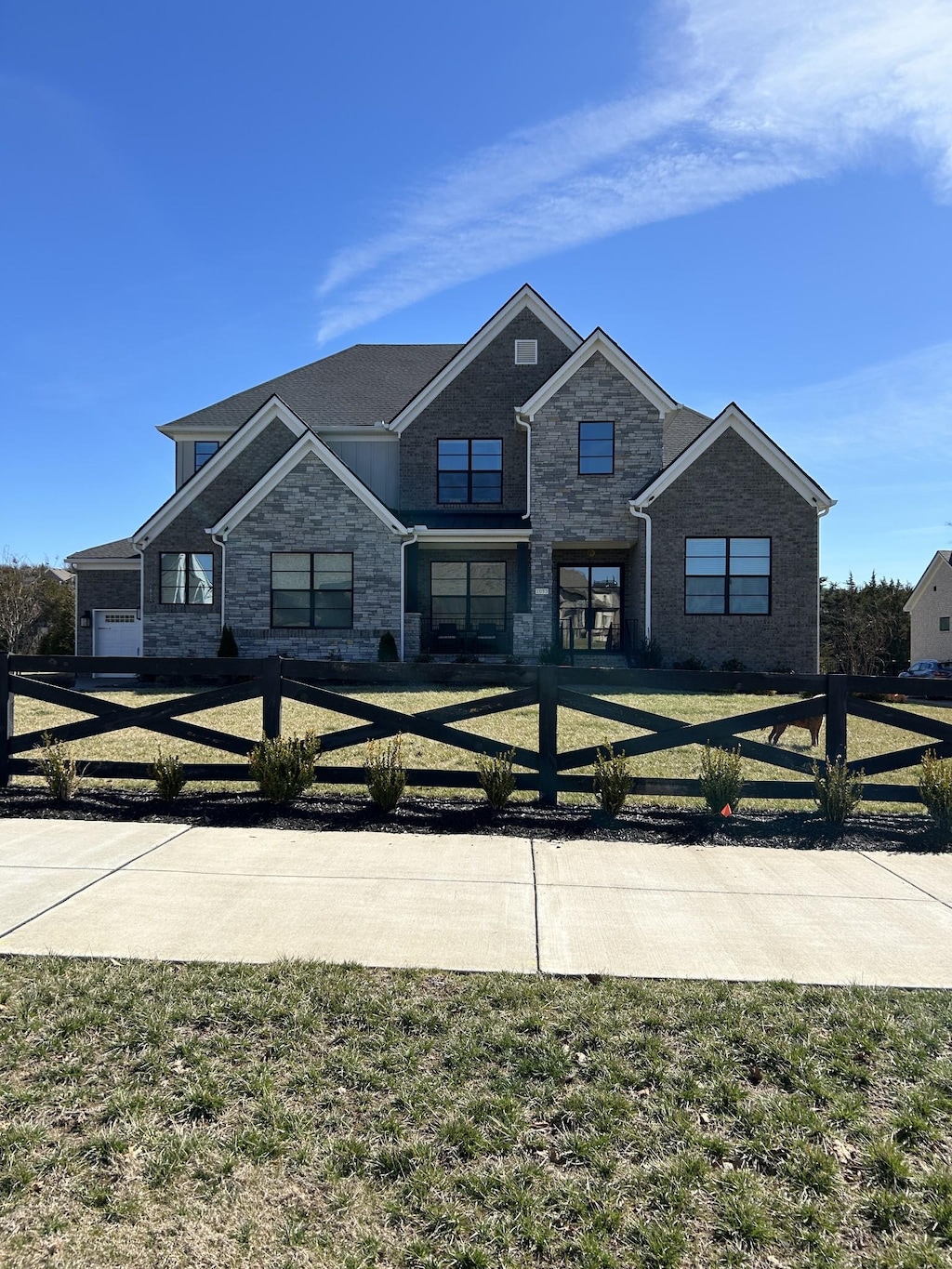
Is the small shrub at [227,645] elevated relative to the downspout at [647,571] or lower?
lower

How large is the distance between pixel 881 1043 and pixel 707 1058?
85 cm

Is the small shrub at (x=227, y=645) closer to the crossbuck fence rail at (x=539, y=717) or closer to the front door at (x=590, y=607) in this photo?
the front door at (x=590, y=607)

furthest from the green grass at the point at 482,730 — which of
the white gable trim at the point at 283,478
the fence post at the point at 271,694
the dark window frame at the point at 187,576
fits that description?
the white gable trim at the point at 283,478

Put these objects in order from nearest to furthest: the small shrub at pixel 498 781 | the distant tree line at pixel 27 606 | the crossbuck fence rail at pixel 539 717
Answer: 1. the small shrub at pixel 498 781
2. the crossbuck fence rail at pixel 539 717
3. the distant tree line at pixel 27 606

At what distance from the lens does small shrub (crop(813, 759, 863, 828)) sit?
7.19 meters

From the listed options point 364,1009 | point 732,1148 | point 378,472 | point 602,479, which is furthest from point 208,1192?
point 378,472

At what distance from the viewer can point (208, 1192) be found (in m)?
2.58

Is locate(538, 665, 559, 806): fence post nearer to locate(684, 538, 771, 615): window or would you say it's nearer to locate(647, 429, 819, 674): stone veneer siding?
locate(647, 429, 819, 674): stone veneer siding

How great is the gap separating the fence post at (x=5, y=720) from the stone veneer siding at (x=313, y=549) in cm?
1415

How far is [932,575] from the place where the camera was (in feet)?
153

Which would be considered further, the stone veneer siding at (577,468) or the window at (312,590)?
the stone veneer siding at (577,468)

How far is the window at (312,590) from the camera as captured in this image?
74.8 feet

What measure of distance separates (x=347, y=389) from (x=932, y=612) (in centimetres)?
3834

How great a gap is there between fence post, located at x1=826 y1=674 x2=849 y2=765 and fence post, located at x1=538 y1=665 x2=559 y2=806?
105 inches
